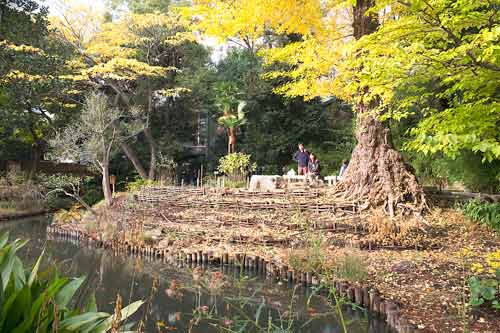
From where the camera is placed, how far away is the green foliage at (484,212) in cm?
701

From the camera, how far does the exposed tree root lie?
7770mm

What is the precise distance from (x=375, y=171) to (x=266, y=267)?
3.25 metres

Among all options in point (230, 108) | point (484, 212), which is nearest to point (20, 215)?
point (230, 108)

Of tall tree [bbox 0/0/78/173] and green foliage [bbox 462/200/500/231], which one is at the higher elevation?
tall tree [bbox 0/0/78/173]

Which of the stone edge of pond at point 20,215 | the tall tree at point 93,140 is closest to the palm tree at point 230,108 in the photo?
the tall tree at point 93,140

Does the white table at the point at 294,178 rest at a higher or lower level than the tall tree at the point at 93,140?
lower

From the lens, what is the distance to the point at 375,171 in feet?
26.5

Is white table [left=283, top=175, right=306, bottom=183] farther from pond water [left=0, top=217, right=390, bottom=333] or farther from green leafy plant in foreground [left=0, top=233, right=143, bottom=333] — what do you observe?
green leafy plant in foreground [left=0, top=233, right=143, bottom=333]

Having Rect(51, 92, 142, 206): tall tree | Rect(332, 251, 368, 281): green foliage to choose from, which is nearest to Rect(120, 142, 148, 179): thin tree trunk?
Rect(51, 92, 142, 206): tall tree

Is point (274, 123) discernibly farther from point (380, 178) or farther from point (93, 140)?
point (380, 178)

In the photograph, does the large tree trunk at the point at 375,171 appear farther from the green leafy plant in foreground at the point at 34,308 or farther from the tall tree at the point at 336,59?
the green leafy plant in foreground at the point at 34,308

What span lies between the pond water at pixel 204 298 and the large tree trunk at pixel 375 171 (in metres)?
3.20

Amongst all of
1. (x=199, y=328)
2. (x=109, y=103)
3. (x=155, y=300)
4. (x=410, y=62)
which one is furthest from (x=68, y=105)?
(x=410, y=62)

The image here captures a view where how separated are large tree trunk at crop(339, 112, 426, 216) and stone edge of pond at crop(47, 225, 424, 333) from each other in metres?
2.69
